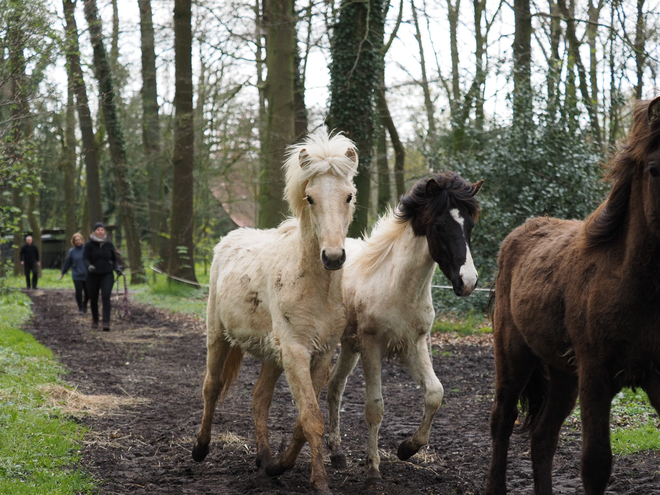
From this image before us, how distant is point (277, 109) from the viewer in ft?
45.0

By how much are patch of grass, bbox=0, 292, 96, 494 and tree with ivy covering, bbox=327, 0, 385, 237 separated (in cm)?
718

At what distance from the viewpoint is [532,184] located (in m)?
13.4

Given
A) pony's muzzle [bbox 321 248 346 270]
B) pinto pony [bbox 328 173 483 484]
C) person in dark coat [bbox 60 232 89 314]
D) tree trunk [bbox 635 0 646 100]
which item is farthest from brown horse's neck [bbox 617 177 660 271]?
person in dark coat [bbox 60 232 89 314]

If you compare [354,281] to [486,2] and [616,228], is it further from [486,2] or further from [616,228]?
[486,2]

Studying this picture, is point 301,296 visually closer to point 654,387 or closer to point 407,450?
point 407,450

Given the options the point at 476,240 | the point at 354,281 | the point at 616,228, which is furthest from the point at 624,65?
the point at 616,228

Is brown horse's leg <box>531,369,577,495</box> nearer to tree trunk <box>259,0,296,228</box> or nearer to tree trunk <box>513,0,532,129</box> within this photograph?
tree trunk <box>259,0,296,228</box>

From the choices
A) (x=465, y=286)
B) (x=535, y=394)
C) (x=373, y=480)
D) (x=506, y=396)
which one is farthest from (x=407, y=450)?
(x=465, y=286)

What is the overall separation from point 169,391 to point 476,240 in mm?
7594

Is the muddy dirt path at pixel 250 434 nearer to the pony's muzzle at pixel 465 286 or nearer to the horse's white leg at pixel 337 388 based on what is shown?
the horse's white leg at pixel 337 388

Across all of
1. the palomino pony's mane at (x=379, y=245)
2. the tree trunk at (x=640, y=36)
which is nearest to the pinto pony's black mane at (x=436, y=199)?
the palomino pony's mane at (x=379, y=245)

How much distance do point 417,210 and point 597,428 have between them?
2305 millimetres

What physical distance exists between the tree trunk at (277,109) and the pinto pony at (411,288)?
325 inches

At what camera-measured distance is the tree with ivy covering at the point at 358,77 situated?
13.6 meters
